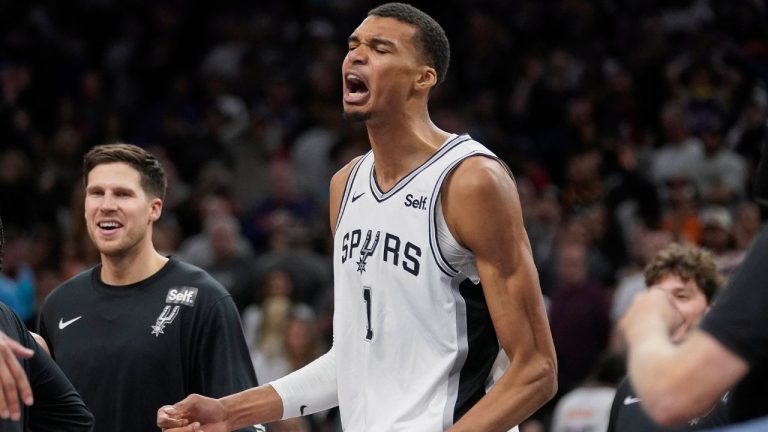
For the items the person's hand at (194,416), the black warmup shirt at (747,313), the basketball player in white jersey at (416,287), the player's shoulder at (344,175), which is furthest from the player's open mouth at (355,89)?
the black warmup shirt at (747,313)

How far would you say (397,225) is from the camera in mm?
4777

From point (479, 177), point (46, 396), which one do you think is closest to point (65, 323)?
point (46, 396)

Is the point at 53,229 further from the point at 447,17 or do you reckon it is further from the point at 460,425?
the point at 460,425

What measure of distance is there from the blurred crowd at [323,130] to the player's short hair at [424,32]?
4677mm

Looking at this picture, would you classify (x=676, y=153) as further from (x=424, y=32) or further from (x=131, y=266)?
(x=424, y=32)

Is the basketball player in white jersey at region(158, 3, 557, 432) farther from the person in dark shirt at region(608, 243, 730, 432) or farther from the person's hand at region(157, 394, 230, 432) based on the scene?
the person in dark shirt at region(608, 243, 730, 432)

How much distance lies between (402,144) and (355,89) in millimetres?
270

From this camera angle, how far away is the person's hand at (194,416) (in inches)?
186

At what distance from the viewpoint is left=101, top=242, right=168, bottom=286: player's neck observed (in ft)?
19.5

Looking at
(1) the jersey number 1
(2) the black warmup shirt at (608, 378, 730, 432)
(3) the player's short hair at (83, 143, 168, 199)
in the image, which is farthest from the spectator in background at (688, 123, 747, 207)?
(1) the jersey number 1

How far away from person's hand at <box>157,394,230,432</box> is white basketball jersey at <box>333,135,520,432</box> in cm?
45

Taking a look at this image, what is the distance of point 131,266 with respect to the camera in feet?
19.5

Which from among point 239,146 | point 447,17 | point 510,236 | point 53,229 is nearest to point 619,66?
point 447,17

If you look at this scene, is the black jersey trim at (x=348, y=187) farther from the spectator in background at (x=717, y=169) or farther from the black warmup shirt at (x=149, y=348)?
the spectator in background at (x=717, y=169)
